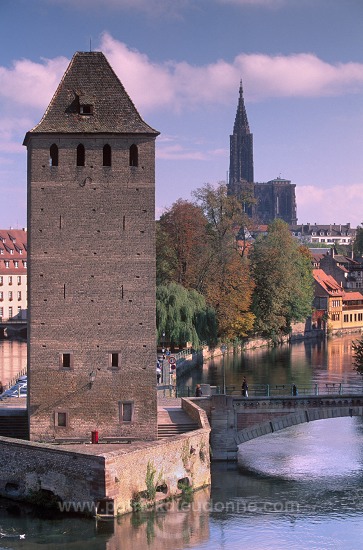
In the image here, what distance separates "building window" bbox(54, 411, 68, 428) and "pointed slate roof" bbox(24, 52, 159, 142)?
31.3ft

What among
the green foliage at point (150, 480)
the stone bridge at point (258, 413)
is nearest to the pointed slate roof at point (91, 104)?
the stone bridge at point (258, 413)

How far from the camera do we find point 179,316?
69.8 metres

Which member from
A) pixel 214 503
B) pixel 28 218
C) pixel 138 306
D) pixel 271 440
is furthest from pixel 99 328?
pixel 271 440

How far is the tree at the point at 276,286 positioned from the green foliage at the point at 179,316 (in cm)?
1369

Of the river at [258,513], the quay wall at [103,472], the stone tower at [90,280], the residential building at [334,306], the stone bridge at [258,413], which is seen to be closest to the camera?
the river at [258,513]

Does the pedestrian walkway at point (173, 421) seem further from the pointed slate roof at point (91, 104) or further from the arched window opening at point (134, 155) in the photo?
the pointed slate roof at point (91, 104)

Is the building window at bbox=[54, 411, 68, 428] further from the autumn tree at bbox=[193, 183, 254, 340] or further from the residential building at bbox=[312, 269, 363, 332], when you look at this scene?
the residential building at bbox=[312, 269, 363, 332]

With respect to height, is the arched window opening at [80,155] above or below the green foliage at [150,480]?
above

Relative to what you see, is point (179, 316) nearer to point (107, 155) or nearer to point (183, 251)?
point (183, 251)

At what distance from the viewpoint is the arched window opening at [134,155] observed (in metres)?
38.3

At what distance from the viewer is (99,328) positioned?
38.2m

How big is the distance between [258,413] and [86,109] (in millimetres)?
12836

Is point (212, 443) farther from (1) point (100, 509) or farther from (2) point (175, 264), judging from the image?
(2) point (175, 264)

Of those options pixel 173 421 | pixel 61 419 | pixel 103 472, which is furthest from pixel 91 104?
pixel 103 472
